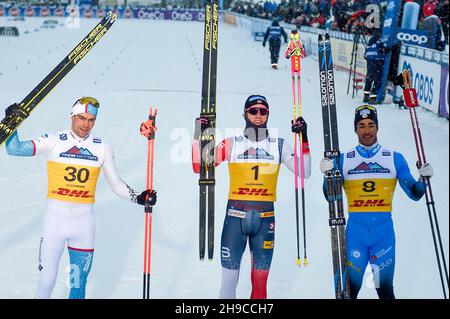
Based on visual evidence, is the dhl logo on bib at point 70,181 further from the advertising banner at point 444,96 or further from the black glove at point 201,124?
the advertising banner at point 444,96

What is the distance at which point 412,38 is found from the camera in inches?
493

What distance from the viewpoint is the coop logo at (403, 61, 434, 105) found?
10939 millimetres

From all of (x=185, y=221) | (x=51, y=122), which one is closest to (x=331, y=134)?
(x=185, y=221)

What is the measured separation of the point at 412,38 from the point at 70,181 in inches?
375

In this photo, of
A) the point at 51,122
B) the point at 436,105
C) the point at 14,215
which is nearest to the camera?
the point at 14,215

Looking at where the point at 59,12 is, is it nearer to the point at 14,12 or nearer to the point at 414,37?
the point at 14,12

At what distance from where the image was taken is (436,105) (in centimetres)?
1045

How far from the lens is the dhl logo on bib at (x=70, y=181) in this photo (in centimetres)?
438

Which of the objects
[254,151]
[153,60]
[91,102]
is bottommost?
[153,60]

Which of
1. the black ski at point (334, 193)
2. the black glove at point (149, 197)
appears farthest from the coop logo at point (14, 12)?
the black ski at point (334, 193)

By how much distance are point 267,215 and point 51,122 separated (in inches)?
232

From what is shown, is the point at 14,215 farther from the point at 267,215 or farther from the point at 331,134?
the point at 331,134

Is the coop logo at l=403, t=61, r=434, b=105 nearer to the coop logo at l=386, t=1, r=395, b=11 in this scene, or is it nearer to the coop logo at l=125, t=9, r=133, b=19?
the coop logo at l=386, t=1, r=395, b=11

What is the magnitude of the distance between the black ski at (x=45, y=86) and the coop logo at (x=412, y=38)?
851 centimetres
